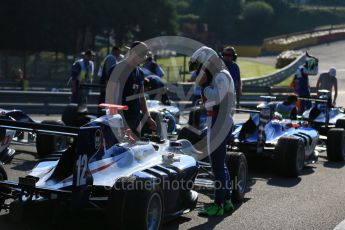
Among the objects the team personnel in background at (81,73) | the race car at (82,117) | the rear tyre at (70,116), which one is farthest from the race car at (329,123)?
the team personnel in background at (81,73)

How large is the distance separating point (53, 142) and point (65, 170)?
447 cm

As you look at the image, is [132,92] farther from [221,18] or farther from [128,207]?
[221,18]

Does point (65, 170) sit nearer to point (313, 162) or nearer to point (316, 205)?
point (316, 205)

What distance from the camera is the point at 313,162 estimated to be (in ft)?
39.3

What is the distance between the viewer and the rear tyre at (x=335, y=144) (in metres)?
12.5

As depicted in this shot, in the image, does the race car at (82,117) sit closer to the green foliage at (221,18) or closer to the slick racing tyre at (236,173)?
the slick racing tyre at (236,173)

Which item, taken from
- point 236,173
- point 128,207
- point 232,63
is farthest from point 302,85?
point 128,207

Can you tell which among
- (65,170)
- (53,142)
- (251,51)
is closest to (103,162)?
(65,170)

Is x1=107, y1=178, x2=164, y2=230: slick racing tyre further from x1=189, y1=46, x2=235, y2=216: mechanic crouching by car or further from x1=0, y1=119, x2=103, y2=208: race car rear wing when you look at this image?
x1=189, y1=46, x2=235, y2=216: mechanic crouching by car

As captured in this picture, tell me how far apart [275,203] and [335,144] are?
13.5 feet

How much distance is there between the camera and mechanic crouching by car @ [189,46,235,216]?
7.82 metres

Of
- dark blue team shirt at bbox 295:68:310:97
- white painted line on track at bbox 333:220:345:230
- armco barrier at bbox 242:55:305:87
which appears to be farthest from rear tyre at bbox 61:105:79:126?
armco barrier at bbox 242:55:305:87

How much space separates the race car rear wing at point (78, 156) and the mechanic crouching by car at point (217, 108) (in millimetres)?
1665

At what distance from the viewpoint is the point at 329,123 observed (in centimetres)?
1446
